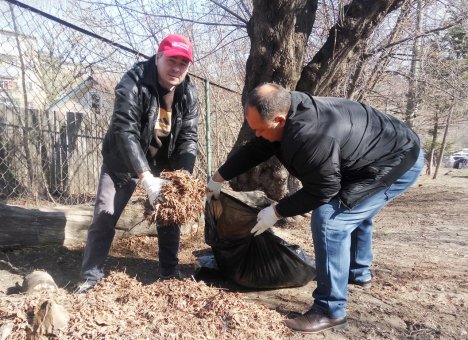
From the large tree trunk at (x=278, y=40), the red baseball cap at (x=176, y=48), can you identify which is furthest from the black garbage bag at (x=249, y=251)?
the large tree trunk at (x=278, y=40)

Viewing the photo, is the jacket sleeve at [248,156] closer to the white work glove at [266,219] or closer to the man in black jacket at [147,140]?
the man in black jacket at [147,140]

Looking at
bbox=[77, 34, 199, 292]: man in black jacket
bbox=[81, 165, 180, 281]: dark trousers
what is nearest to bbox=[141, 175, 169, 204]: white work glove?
bbox=[77, 34, 199, 292]: man in black jacket

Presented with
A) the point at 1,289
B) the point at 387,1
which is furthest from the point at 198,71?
the point at 1,289

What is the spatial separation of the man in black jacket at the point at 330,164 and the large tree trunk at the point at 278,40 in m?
1.61

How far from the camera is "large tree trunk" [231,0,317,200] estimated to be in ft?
13.2

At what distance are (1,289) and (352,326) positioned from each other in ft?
7.60

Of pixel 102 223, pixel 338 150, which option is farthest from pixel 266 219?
pixel 102 223

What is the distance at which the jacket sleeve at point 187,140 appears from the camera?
120 inches

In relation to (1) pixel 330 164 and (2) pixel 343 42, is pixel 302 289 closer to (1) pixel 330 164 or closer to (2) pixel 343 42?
(1) pixel 330 164

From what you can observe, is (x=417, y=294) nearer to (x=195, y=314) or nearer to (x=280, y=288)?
(x=280, y=288)

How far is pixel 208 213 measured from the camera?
318 centimetres

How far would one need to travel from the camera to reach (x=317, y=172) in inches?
90.7

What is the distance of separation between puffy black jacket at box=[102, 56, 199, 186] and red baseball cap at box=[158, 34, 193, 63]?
184mm

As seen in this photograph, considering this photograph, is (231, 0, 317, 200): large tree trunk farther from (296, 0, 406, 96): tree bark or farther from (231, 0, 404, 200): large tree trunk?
(296, 0, 406, 96): tree bark
